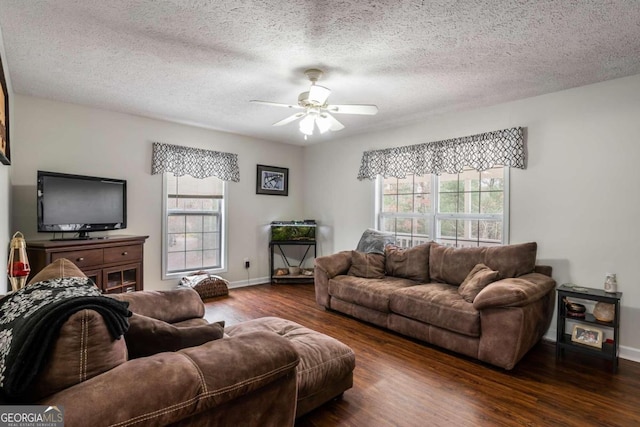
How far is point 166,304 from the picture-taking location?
7.71ft

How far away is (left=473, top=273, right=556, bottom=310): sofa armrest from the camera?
2.54 m

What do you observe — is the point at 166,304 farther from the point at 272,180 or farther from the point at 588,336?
the point at 272,180

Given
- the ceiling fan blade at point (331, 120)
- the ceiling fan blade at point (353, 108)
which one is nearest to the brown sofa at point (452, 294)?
the ceiling fan blade at point (331, 120)

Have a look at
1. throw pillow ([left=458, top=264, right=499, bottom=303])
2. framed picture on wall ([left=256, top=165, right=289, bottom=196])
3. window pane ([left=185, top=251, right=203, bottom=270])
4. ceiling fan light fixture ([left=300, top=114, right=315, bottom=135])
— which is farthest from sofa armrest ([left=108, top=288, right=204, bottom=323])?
framed picture on wall ([left=256, top=165, right=289, bottom=196])

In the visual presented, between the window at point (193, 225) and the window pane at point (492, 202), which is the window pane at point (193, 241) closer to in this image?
the window at point (193, 225)

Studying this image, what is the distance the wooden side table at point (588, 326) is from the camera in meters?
2.61

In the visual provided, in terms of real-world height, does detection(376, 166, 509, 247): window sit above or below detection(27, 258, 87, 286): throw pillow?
above

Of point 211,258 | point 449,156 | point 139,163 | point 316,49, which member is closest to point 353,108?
point 316,49

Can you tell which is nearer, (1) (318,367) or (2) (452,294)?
(1) (318,367)

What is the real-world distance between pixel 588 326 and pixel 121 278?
4765mm

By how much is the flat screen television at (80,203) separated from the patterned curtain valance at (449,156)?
333 cm

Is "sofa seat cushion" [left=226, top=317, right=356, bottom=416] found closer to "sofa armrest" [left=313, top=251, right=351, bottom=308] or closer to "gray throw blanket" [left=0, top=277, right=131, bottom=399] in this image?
"gray throw blanket" [left=0, top=277, right=131, bottom=399]

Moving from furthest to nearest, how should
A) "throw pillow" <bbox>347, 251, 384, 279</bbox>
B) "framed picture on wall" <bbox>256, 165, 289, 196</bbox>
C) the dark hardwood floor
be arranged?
"framed picture on wall" <bbox>256, 165, 289, 196</bbox> < "throw pillow" <bbox>347, 251, 384, 279</bbox> < the dark hardwood floor

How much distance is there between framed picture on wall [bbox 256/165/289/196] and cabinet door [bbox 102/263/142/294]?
232cm
